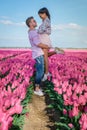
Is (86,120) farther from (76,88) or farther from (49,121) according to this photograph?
(49,121)

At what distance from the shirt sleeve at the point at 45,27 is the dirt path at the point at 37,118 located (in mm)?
1593

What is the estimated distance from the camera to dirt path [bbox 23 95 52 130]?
5.18 metres

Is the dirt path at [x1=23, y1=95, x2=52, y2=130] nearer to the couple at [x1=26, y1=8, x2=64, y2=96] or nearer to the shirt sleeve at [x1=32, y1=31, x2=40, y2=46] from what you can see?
the couple at [x1=26, y1=8, x2=64, y2=96]

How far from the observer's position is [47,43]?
23.9ft

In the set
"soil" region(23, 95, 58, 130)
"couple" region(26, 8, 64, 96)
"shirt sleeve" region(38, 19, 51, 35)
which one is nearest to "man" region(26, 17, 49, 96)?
"couple" region(26, 8, 64, 96)

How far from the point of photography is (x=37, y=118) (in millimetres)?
5715

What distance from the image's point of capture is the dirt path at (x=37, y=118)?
17.0 feet

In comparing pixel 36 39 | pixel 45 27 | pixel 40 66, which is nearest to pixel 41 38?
pixel 36 39

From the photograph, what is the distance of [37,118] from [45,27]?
229cm

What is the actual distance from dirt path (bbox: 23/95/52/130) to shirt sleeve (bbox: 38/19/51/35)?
62.7 inches

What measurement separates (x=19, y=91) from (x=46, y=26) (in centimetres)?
384

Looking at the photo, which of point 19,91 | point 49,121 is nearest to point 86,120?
point 19,91

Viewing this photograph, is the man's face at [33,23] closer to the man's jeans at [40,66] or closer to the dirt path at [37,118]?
the man's jeans at [40,66]

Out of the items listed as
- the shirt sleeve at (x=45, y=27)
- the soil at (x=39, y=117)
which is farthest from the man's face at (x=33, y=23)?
the soil at (x=39, y=117)
